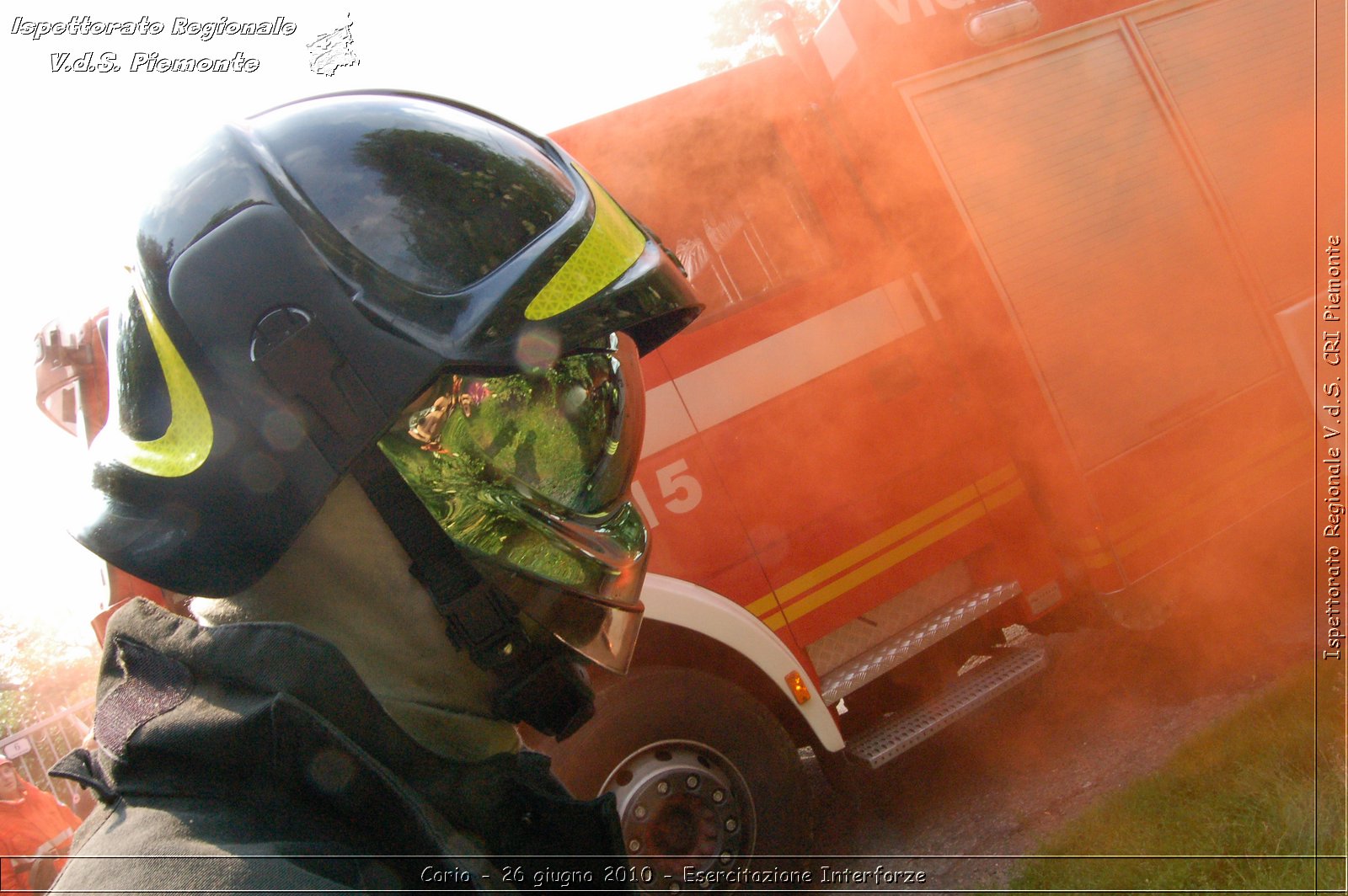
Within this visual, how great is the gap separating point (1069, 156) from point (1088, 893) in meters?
3.07

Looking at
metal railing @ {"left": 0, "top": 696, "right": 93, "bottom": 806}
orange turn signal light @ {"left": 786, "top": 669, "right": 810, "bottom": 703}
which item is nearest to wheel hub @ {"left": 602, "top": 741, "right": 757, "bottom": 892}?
orange turn signal light @ {"left": 786, "top": 669, "right": 810, "bottom": 703}

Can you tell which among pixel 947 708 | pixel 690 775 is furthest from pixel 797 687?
pixel 947 708

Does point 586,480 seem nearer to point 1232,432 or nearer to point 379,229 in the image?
point 379,229

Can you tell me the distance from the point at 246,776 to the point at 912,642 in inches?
115

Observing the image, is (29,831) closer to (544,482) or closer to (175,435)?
(175,435)

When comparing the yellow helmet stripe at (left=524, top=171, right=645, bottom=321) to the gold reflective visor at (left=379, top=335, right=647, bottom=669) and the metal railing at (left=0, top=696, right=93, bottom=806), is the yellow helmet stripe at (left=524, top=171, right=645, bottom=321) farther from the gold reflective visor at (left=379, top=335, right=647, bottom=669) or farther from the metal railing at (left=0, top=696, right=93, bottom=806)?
the metal railing at (left=0, top=696, right=93, bottom=806)

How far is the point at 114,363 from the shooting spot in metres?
1.19

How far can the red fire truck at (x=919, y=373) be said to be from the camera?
121 inches

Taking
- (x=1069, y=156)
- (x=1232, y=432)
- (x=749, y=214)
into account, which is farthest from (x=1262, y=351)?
(x=749, y=214)

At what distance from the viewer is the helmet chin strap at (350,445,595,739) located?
1.16 meters

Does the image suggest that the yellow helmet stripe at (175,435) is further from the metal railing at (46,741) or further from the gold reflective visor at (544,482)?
the metal railing at (46,741)

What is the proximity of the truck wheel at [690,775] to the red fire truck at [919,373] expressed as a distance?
11mm

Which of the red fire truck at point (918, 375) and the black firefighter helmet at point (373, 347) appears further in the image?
the red fire truck at point (918, 375)

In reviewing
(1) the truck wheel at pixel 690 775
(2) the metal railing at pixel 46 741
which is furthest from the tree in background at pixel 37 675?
(1) the truck wheel at pixel 690 775
